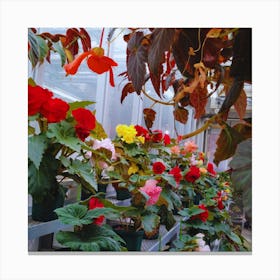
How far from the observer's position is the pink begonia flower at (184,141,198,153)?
0.95 meters

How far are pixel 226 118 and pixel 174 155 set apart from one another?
0.58 meters

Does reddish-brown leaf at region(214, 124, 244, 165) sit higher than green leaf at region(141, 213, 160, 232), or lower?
higher

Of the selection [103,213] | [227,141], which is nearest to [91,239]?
[103,213]

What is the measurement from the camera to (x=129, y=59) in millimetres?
510

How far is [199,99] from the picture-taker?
50 centimetres

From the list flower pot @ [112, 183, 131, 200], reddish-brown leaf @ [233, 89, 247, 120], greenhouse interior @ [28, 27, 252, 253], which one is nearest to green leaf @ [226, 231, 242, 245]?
greenhouse interior @ [28, 27, 252, 253]

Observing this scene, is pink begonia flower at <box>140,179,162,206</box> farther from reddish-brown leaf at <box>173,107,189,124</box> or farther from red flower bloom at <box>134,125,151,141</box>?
reddish-brown leaf at <box>173,107,189,124</box>

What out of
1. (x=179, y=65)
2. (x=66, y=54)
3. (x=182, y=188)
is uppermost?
(x=66, y=54)

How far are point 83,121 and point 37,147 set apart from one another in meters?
0.12

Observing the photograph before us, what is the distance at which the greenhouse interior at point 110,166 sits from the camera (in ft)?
2.70

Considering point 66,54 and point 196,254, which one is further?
point 196,254

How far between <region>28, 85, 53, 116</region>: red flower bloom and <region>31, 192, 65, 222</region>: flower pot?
0.21 meters
